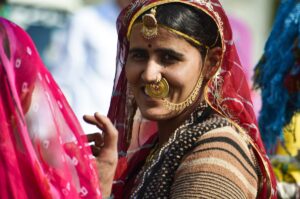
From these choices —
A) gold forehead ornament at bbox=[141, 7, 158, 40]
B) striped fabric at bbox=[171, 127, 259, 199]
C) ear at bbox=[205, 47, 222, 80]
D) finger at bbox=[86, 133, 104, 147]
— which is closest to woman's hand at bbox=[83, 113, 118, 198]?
finger at bbox=[86, 133, 104, 147]

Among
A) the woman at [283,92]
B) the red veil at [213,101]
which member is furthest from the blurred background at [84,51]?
the red veil at [213,101]

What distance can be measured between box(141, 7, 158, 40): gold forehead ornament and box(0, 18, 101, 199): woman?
671 millimetres

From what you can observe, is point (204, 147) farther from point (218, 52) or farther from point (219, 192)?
point (218, 52)

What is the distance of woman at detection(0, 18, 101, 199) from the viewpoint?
118 inches

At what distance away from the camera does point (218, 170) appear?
11.4 feet

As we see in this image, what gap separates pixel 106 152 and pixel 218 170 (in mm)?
375

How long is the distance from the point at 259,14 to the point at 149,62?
8562mm

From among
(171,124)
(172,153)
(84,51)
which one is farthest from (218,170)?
(84,51)

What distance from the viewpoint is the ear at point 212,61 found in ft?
12.7

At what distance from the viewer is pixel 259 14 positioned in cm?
1223

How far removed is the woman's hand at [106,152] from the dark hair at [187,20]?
1.65 ft

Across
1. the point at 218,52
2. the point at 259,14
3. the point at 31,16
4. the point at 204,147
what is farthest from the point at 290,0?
the point at 259,14

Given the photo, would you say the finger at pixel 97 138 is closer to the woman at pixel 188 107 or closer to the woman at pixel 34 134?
the woman at pixel 188 107

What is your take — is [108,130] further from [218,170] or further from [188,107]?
[188,107]
